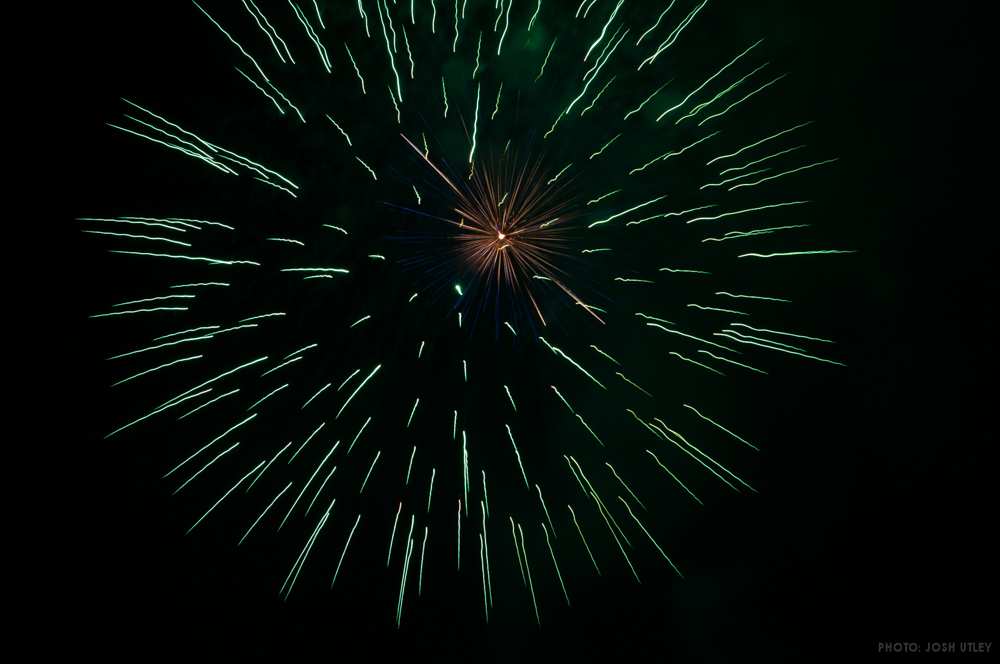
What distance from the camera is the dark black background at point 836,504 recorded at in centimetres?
255

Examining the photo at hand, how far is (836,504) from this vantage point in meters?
2.83

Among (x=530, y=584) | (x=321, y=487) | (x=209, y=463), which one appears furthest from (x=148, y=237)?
(x=530, y=584)

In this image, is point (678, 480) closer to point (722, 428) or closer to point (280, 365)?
point (722, 428)

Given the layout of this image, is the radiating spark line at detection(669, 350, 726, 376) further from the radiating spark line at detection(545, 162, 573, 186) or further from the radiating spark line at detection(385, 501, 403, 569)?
the radiating spark line at detection(385, 501, 403, 569)

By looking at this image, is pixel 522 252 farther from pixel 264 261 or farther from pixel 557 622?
pixel 557 622

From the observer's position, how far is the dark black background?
2.55 m

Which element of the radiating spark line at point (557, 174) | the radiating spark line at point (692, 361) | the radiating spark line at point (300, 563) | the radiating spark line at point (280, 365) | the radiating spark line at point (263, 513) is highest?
the radiating spark line at point (557, 174)

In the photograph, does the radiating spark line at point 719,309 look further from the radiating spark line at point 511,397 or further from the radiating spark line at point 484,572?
the radiating spark line at point 484,572

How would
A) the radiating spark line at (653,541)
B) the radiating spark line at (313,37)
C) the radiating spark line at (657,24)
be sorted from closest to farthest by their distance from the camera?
the radiating spark line at (313,37) → the radiating spark line at (657,24) → the radiating spark line at (653,541)

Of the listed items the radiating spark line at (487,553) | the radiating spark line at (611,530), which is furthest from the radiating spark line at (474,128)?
the radiating spark line at (611,530)

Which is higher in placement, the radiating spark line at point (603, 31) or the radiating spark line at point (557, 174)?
the radiating spark line at point (603, 31)

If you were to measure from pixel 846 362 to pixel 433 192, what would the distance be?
7.93ft

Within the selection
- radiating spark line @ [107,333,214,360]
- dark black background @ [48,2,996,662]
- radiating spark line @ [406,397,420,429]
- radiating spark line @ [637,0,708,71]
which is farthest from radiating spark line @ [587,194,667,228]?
radiating spark line @ [107,333,214,360]

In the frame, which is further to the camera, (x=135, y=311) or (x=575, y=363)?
(x=575, y=363)
